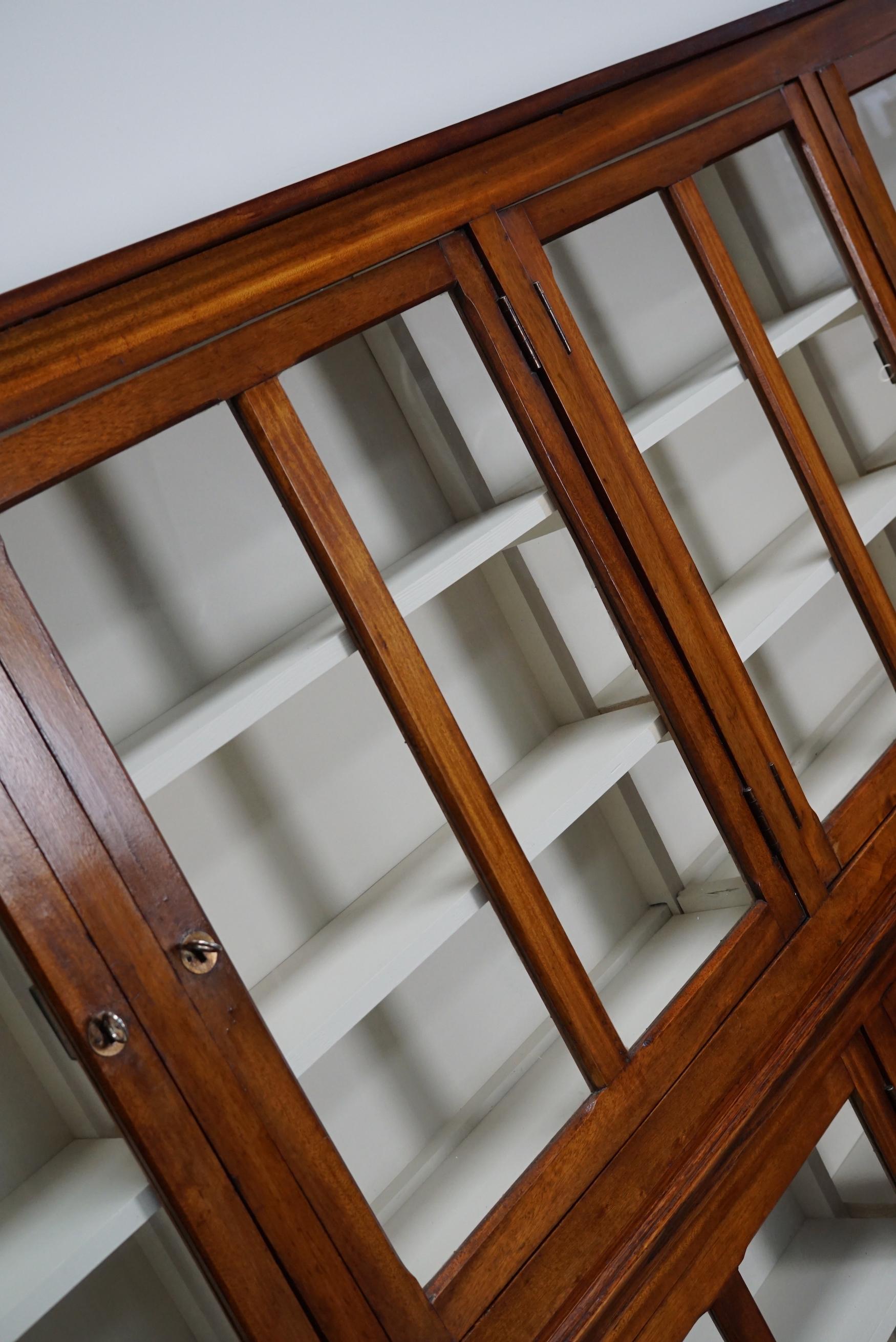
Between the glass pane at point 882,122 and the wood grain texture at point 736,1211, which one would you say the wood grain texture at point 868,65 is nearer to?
the glass pane at point 882,122

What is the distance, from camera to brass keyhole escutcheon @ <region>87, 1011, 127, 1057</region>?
697mm

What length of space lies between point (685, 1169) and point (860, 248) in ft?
3.48

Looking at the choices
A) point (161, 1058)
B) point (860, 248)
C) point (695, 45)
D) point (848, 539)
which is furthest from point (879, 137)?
point (161, 1058)

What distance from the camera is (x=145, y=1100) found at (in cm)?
71

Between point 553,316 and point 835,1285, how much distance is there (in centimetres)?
104

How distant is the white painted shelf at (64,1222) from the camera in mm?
671

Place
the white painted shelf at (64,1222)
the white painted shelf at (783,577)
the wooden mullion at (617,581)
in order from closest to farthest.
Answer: the white painted shelf at (64,1222), the wooden mullion at (617,581), the white painted shelf at (783,577)

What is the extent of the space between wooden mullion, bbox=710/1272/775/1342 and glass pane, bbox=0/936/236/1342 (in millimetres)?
530

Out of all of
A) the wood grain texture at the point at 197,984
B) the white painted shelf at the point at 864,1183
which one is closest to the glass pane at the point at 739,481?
the white painted shelf at the point at 864,1183

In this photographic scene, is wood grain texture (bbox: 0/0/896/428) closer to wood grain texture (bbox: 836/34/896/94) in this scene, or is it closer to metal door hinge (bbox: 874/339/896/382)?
wood grain texture (bbox: 836/34/896/94)

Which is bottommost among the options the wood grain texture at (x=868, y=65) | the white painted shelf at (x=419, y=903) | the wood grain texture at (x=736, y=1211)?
the wood grain texture at (x=736, y=1211)

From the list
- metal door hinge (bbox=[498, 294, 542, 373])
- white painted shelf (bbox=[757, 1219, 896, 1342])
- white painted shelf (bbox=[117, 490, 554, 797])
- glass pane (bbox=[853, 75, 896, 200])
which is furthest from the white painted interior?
glass pane (bbox=[853, 75, 896, 200])

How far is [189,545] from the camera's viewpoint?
0.83m

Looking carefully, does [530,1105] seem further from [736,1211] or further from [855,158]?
[855,158]
